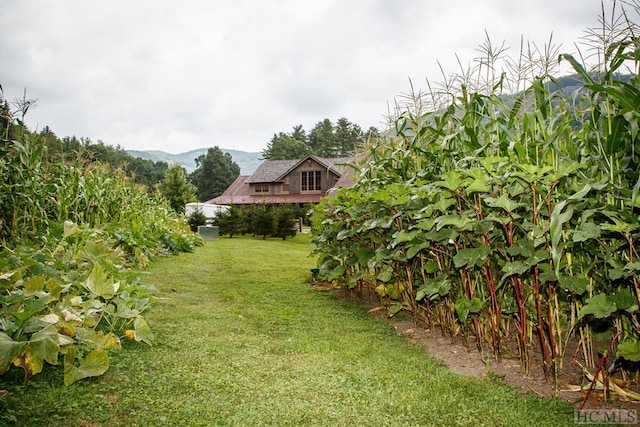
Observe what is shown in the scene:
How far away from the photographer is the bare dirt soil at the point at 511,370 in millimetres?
1826

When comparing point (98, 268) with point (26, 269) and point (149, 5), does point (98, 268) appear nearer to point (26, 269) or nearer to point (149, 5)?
point (26, 269)

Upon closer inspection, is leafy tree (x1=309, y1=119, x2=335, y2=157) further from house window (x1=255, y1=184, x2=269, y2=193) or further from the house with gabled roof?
house window (x1=255, y1=184, x2=269, y2=193)

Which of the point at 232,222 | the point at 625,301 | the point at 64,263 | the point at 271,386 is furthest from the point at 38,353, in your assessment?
the point at 232,222

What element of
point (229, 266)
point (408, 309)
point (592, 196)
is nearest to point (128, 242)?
point (229, 266)

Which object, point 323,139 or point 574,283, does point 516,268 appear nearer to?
point 574,283

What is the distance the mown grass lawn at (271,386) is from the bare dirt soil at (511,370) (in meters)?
0.10

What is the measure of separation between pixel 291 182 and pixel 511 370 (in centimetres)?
2654

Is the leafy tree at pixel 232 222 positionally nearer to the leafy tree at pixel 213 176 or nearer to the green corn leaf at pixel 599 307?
the green corn leaf at pixel 599 307

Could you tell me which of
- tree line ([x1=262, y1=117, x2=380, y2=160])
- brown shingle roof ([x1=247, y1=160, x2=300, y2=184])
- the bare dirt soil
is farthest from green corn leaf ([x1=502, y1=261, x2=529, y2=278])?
tree line ([x1=262, y1=117, x2=380, y2=160])

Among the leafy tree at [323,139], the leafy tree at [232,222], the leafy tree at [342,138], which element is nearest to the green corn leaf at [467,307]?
the leafy tree at [232,222]

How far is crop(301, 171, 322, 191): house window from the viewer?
27.9m

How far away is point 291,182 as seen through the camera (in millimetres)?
28375

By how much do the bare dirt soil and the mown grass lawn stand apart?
10 cm

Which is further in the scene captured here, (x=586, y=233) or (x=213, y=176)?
(x=213, y=176)
